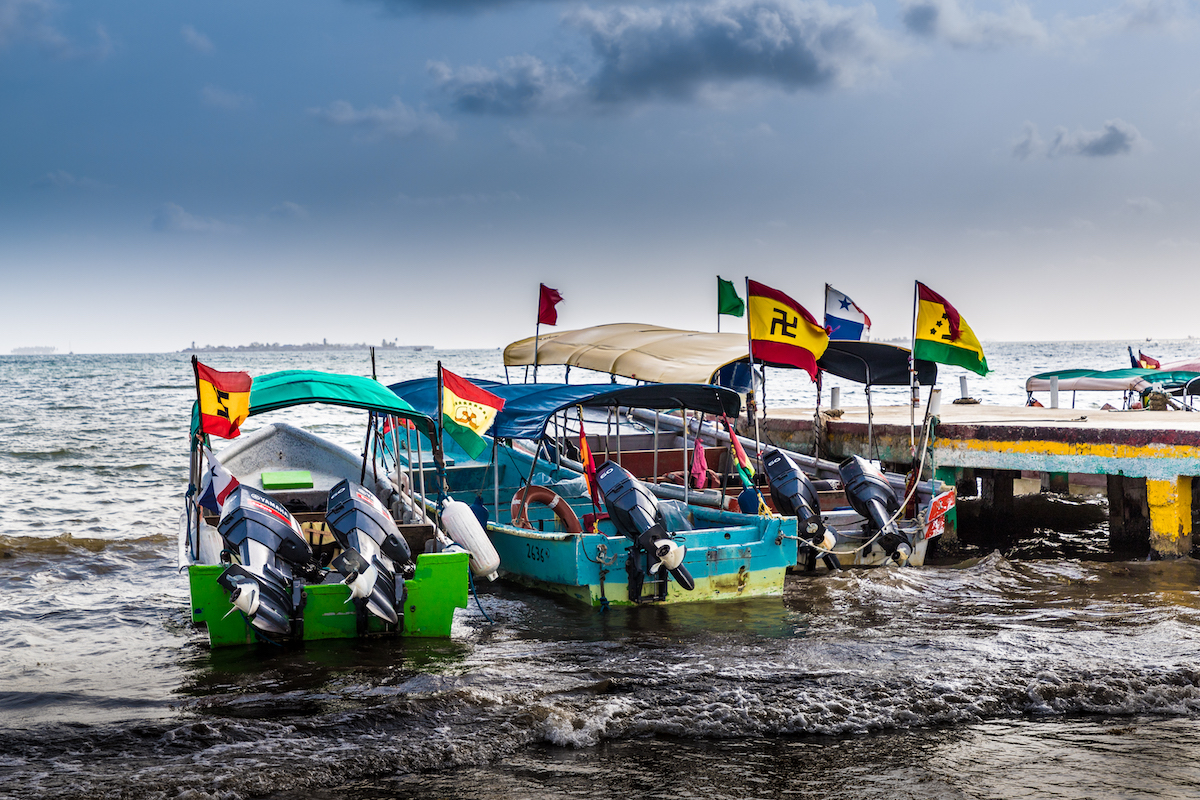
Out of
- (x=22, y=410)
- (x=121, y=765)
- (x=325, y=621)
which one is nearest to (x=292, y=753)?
(x=121, y=765)

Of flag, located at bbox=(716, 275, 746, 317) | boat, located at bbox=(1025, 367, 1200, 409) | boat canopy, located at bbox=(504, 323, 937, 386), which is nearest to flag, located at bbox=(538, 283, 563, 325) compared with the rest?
boat canopy, located at bbox=(504, 323, 937, 386)

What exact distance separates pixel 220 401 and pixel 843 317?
9628 millimetres

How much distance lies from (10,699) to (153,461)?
16.6 meters

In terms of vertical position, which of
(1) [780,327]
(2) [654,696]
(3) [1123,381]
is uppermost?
(1) [780,327]

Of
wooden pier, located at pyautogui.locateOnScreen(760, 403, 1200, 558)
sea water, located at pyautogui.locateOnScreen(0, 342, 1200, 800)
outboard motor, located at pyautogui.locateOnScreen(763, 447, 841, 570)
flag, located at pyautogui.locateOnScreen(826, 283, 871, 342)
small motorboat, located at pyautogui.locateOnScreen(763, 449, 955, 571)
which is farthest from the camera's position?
flag, located at pyautogui.locateOnScreen(826, 283, 871, 342)

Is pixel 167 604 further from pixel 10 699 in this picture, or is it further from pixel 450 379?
pixel 450 379

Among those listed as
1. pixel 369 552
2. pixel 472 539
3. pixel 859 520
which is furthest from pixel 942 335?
pixel 369 552

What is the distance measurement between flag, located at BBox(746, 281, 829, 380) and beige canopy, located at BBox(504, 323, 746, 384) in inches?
40.0

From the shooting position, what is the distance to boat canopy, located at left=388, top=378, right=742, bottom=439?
404 inches

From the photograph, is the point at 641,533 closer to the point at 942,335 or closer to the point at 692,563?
the point at 692,563

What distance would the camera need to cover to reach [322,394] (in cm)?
858

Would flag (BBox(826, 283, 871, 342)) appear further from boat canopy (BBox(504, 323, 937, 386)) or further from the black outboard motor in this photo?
the black outboard motor

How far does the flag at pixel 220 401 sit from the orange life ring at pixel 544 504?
3.59m

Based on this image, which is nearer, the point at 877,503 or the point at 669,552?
the point at 669,552
